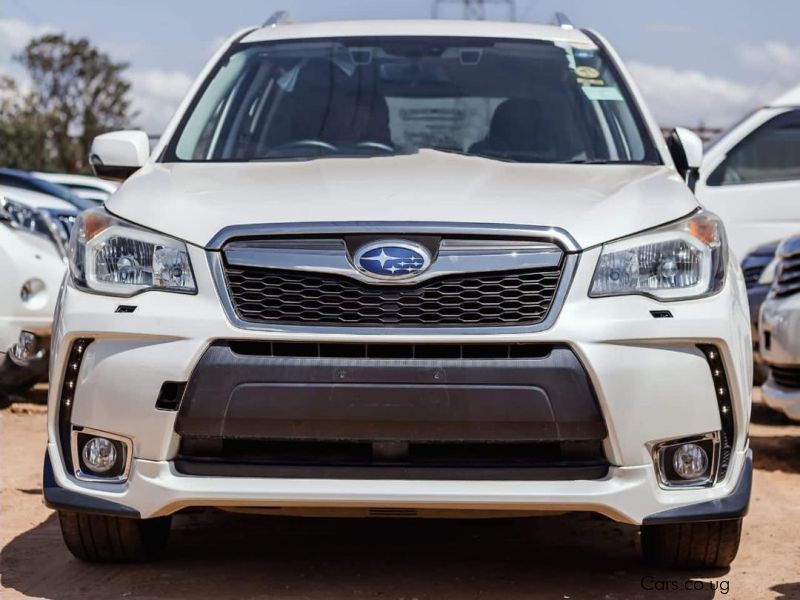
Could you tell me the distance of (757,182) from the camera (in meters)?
10.9

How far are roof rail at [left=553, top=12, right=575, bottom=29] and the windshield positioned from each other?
1.38 ft

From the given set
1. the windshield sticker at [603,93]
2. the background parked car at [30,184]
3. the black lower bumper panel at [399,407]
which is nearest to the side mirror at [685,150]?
the windshield sticker at [603,93]

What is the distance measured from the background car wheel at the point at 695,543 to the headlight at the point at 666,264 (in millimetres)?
772

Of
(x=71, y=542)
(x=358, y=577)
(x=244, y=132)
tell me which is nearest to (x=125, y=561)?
(x=71, y=542)

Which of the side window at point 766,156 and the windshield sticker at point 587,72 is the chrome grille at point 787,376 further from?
the side window at point 766,156

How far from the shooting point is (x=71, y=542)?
4.60m

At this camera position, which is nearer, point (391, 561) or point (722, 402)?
point (722, 402)

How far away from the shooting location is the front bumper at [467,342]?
3.98 meters

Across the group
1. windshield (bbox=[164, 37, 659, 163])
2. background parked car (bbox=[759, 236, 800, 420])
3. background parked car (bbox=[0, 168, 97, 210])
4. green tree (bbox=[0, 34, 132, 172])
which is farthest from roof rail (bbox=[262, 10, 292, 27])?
green tree (bbox=[0, 34, 132, 172])

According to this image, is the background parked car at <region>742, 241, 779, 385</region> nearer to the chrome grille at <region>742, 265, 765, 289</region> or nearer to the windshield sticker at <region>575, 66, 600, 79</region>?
the chrome grille at <region>742, 265, 765, 289</region>

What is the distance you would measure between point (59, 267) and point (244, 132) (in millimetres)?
3103

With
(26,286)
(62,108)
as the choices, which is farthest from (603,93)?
(62,108)

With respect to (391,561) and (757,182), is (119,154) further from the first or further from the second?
(757,182)

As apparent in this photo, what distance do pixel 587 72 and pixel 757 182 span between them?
5503 mm
